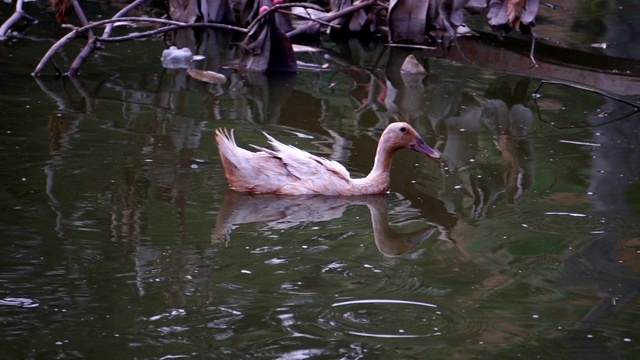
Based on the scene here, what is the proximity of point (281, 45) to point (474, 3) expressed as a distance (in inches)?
104

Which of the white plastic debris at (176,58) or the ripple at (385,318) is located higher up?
the white plastic debris at (176,58)

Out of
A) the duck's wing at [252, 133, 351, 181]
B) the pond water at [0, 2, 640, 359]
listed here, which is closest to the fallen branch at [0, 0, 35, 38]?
the pond water at [0, 2, 640, 359]

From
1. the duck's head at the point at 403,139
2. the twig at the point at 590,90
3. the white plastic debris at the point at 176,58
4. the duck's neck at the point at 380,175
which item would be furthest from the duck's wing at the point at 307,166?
the white plastic debris at the point at 176,58

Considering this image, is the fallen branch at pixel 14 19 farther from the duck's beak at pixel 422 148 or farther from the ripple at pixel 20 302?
the ripple at pixel 20 302

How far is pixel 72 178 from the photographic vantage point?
8422 millimetres

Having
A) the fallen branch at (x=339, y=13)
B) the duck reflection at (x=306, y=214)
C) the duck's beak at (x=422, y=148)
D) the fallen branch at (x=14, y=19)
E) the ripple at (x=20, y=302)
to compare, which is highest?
the fallen branch at (x=339, y=13)

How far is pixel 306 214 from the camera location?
26.9ft

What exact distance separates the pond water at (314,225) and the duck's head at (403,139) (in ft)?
0.79

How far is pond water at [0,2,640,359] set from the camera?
5.80 meters

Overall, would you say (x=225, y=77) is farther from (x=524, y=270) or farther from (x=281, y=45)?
(x=524, y=270)

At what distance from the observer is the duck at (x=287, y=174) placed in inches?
338

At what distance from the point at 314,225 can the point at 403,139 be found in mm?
1687

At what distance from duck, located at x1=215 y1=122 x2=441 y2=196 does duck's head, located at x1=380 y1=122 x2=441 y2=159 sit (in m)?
0.33

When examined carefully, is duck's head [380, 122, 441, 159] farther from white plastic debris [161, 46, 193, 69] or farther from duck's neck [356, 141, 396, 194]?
white plastic debris [161, 46, 193, 69]
